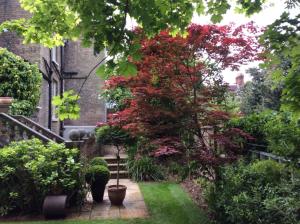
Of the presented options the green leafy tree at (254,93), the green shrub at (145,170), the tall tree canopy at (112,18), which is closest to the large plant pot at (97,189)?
the green shrub at (145,170)

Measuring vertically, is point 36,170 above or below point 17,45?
below

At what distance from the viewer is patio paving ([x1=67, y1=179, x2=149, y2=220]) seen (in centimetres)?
741

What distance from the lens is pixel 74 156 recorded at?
8.26m

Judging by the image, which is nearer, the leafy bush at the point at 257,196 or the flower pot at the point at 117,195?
the leafy bush at the point at 257,196

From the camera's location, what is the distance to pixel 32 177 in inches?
297

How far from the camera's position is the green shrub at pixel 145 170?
1146 centimetres

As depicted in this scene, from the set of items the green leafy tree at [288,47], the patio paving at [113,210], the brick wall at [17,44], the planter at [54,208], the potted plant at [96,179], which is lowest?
the patio paving at [113,210]

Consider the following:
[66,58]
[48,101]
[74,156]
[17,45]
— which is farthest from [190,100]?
[66,58]

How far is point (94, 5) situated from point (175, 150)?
4747 millimetres

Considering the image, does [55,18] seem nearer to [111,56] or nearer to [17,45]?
[111,56]

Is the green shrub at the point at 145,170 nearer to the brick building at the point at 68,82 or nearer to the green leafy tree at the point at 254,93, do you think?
the brick building at the point at 68,82

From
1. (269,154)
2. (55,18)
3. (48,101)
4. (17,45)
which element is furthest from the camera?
(48,101)

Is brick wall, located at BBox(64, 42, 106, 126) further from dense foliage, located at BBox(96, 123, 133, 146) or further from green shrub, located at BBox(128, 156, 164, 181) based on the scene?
dense foliage, located at BBox(96, 123, 133, 146)

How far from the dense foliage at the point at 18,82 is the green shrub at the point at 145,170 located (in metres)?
4.01
